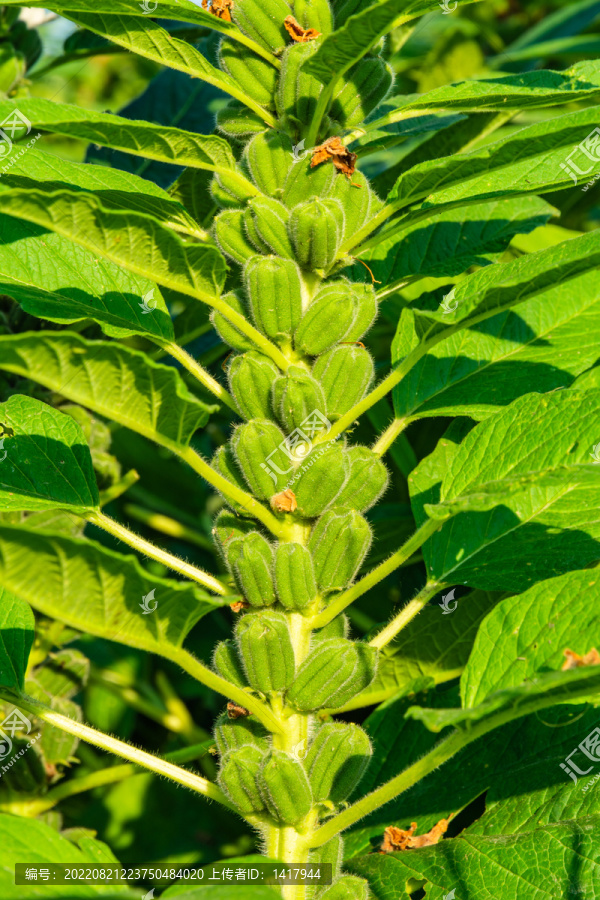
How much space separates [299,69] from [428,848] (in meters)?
1.11

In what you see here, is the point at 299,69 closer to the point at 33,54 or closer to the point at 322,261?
the point at 322,261

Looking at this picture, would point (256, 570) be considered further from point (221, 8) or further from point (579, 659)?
point (221, 8)

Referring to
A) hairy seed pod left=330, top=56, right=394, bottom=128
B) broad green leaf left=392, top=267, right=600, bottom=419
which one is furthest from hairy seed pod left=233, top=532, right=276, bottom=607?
hairy seed pod left=330, top=56, right=394, bottom=128

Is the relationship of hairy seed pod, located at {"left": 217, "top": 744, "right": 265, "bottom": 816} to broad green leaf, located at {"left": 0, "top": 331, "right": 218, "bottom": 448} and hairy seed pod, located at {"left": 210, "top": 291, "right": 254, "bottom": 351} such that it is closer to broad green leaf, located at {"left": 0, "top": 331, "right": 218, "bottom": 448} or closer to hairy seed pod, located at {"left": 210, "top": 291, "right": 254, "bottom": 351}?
broad green leaf, located at {"left": 0, "top": 331, "right": 218, "bottom": 448}

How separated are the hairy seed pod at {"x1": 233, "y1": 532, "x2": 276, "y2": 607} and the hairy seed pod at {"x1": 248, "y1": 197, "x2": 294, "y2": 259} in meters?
0.42

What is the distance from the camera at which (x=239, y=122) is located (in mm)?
1404

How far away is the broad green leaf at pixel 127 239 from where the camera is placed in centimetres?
110

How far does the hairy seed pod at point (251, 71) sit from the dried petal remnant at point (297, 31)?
65 millimetres

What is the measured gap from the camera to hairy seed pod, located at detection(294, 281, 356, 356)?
1.28m

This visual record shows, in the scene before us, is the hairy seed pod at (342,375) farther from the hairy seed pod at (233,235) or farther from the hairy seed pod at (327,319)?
the hairy seed pod at (233,235)

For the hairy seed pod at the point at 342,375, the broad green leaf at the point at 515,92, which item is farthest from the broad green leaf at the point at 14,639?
the broad green leaf at the point at 515,92

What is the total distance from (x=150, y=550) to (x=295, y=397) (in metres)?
0.29

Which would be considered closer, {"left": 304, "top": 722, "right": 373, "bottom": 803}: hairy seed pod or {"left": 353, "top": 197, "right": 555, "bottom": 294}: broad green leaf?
{"left": 304, "top": 722, "right": 373, "bottom": 803}: hairy seed pod

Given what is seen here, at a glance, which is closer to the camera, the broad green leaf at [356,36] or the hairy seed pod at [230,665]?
the broad green leaf at [356,36]
